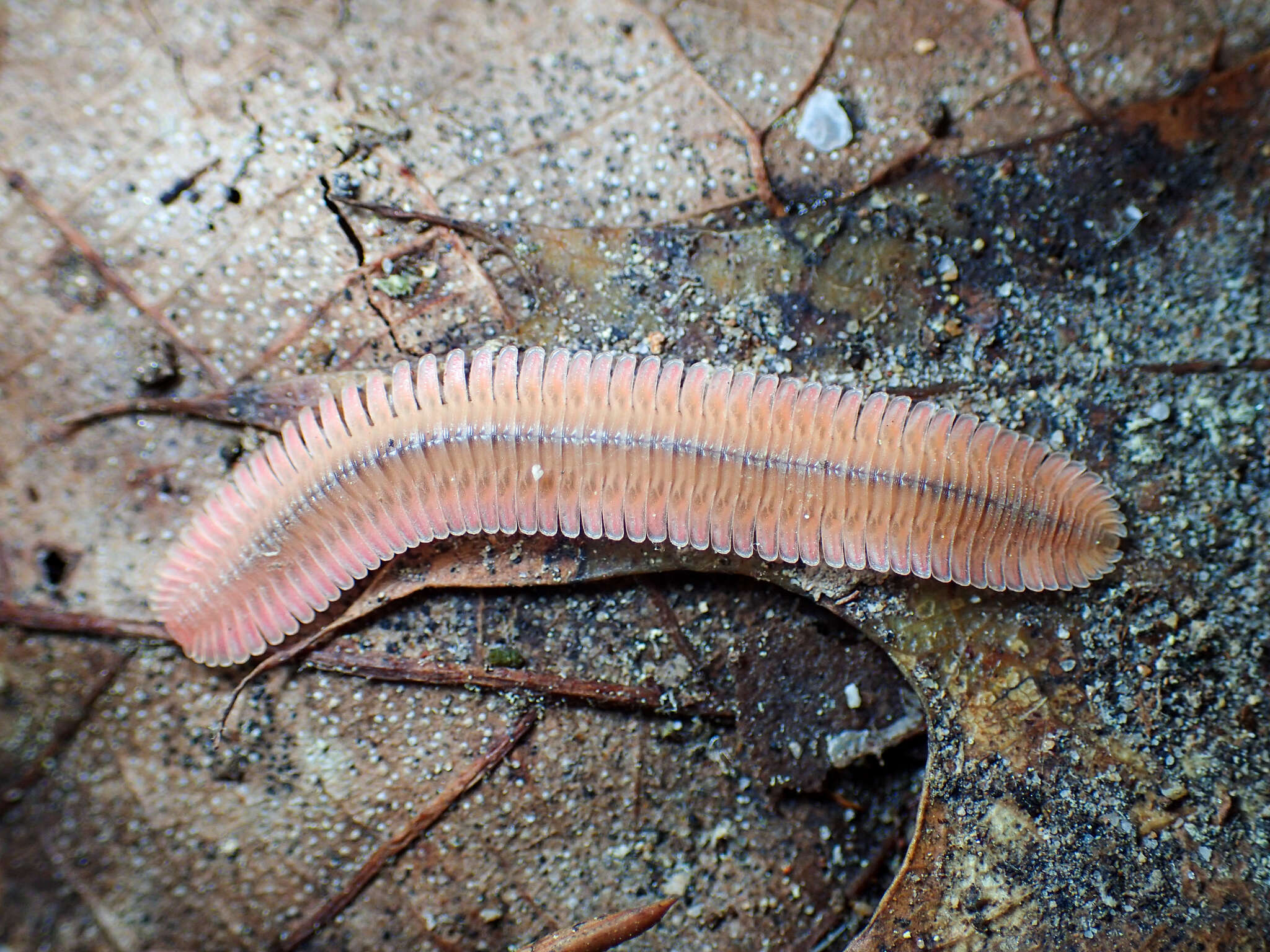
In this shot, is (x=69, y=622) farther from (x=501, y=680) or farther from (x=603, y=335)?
(x=603, y=335)

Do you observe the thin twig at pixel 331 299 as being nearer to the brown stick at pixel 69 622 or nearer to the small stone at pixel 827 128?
the brown stick at pixel 69 622

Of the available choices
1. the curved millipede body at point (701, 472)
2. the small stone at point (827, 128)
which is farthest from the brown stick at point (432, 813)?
the small stone at point (827, 128)

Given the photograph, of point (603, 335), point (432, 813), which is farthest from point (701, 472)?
point (432, 813)

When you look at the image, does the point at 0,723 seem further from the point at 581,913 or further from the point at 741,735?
the point at 741,735

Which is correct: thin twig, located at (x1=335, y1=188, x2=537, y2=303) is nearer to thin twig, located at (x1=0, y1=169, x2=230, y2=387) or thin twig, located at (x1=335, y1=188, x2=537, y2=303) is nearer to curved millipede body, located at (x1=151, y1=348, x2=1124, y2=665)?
curved millipede body, located at (x1=151, y1=348, x2=1124, y2=665)

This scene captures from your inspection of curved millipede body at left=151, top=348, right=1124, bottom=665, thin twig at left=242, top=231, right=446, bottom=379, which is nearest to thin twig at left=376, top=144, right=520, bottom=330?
thin twig at left=242, top=231, right=446, bottom=379
